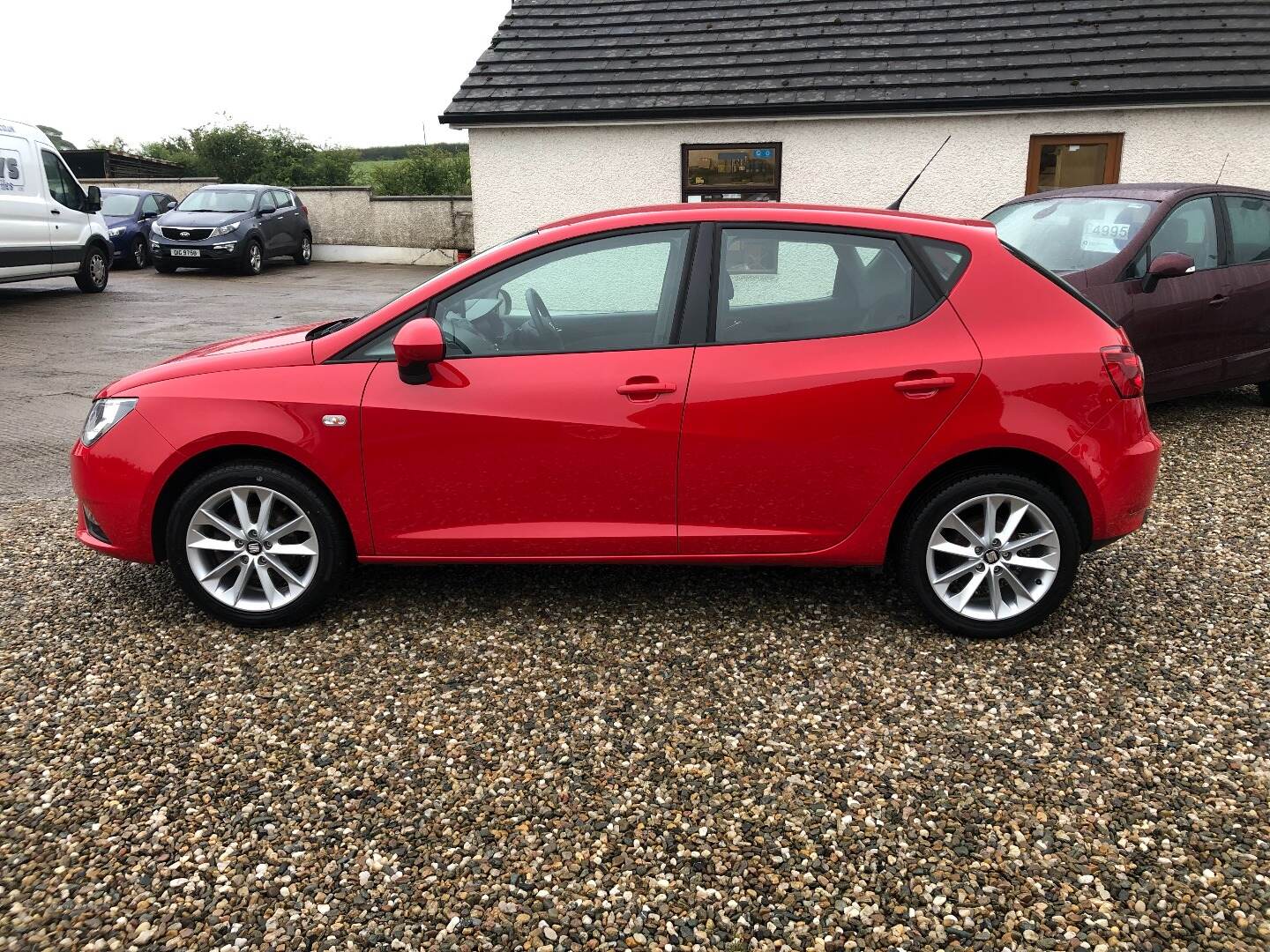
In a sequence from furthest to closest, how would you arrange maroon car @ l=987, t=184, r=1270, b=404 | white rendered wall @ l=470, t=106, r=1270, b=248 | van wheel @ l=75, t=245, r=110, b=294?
van wheel @ l=75, t=245, r=110, b=294 < white rendered wall @ l=470, t=106, r=1270, b=248 < maroon car @ l=987, t=184, r=1270, b=404

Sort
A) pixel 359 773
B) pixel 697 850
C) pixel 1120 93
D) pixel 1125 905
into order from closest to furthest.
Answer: pixel 1125 905
pixel 697 850
pixel 359 773
pixel 1120 93

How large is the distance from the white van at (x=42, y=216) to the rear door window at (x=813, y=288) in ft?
45.9

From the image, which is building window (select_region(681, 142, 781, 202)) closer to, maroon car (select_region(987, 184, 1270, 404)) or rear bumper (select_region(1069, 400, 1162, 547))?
maroon car (select_region(987, 184, 1270, 404))

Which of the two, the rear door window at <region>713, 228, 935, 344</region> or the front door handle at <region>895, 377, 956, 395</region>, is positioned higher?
the rear door window at <region>713, 228, 935, 344</region>

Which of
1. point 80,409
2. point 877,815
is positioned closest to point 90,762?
point 877,815

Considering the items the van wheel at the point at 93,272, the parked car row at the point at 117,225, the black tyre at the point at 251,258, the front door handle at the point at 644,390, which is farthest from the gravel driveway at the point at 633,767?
the black tyre at the point at 251,258

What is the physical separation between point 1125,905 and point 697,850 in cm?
109

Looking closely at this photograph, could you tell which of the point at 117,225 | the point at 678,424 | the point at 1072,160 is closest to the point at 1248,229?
the point at 1072,160

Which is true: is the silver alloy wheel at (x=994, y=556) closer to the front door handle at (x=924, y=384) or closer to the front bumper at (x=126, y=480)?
the front door handle at (x=924, y=384)

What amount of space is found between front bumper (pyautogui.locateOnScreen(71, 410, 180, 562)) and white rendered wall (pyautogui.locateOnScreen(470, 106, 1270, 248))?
852cm

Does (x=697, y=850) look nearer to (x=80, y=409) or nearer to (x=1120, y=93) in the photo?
(x=80, y=409)

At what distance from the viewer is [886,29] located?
40.3 ft

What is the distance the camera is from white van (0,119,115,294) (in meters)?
14.3

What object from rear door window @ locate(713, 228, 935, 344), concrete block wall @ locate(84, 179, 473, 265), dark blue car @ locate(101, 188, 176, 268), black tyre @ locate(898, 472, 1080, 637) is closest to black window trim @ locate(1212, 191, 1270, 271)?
black tyre @ locate(898, 472, 1080, 637)
